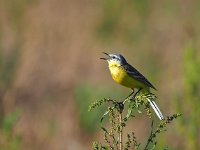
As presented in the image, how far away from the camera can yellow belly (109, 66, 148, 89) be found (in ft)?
24.3

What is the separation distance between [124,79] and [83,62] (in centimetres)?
732

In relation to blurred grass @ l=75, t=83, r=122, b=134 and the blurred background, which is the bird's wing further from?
blurred grass @ l=75, t=83, r=122, b=134

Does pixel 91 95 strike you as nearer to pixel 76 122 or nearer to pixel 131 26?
pixel 76 122

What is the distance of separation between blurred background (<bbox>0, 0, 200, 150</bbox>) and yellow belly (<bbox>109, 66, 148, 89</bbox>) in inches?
44.3

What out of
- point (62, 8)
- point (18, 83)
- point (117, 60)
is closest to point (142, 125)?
point (18, 83)

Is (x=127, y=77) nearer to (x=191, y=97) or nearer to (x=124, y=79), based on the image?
(x=124, y=79)

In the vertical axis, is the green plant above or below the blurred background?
below

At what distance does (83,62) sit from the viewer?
48.2ft

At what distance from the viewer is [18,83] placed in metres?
13.4

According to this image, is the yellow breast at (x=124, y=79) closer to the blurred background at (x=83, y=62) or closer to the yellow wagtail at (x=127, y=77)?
the yellow wagtail at (x=127, y=77)

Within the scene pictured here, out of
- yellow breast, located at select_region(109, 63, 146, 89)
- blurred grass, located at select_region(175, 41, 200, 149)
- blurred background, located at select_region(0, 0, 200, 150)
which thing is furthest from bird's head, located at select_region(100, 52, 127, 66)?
blurred grass, located at select_region(175, 41, 200, 149)

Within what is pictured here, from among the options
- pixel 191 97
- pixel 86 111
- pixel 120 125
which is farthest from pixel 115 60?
pixel 86 111

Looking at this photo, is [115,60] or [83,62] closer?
[115,60]

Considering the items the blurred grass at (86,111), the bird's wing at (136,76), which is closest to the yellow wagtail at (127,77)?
→ the bird's wing at (136,76)
